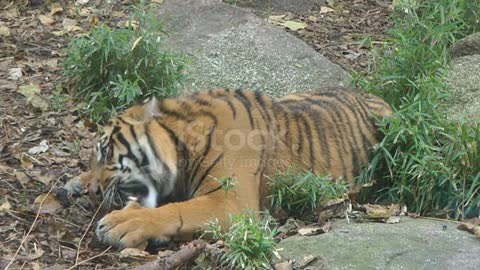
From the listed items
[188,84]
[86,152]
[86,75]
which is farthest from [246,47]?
[86,152]

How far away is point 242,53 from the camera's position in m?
6.68

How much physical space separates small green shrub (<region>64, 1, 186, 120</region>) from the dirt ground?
0.19 meters

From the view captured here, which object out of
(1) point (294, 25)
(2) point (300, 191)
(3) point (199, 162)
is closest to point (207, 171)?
(3) point (199, 162)

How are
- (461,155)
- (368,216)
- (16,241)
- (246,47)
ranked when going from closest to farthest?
(16,241), (368,216), (461,155), (246,47)

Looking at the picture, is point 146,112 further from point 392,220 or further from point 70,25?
point 70,25

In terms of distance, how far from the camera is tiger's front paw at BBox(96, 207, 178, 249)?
13.6 ft

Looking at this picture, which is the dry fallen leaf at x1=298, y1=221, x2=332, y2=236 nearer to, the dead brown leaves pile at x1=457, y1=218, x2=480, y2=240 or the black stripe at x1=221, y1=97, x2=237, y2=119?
the dead brown leaves pile at x1=457, y1=218, x2=480, y2=240

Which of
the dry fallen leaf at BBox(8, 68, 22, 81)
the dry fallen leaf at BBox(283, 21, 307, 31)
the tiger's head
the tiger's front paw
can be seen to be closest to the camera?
the tiger's front paw

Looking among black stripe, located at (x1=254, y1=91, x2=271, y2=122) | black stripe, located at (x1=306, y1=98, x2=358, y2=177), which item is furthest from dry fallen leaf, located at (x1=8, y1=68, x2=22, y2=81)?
black stripe, located at (x1=306, y1=98, x2=358, y2=177)

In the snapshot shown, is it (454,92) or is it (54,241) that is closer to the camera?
(54,241)

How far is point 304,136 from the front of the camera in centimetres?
500

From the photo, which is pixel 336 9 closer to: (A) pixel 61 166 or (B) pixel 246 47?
(B) pixel 246 47

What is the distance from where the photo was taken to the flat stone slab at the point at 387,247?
3896mm

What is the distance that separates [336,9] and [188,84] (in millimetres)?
2670
